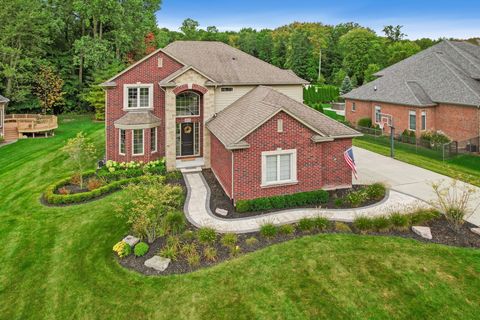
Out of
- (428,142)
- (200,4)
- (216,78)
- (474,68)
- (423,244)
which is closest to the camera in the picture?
(423,244)

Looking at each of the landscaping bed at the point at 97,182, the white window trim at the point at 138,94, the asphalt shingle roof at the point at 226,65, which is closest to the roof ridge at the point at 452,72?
the asphalt shingle roof at the point at 226,65

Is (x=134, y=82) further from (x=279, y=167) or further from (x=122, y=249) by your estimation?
(x=122, y=249)

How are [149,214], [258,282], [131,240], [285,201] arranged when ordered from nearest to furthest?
[258,282]
[131,240]
[149,214]
[285,201]

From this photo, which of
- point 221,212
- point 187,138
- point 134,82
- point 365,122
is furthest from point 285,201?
point 365,122

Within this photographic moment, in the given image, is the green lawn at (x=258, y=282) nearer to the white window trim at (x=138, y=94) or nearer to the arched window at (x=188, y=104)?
the white window trim at (x=138, y=94)

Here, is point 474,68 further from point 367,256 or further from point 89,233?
point 89,233

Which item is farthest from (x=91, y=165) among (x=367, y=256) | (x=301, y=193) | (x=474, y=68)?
(x=474, y=68)
